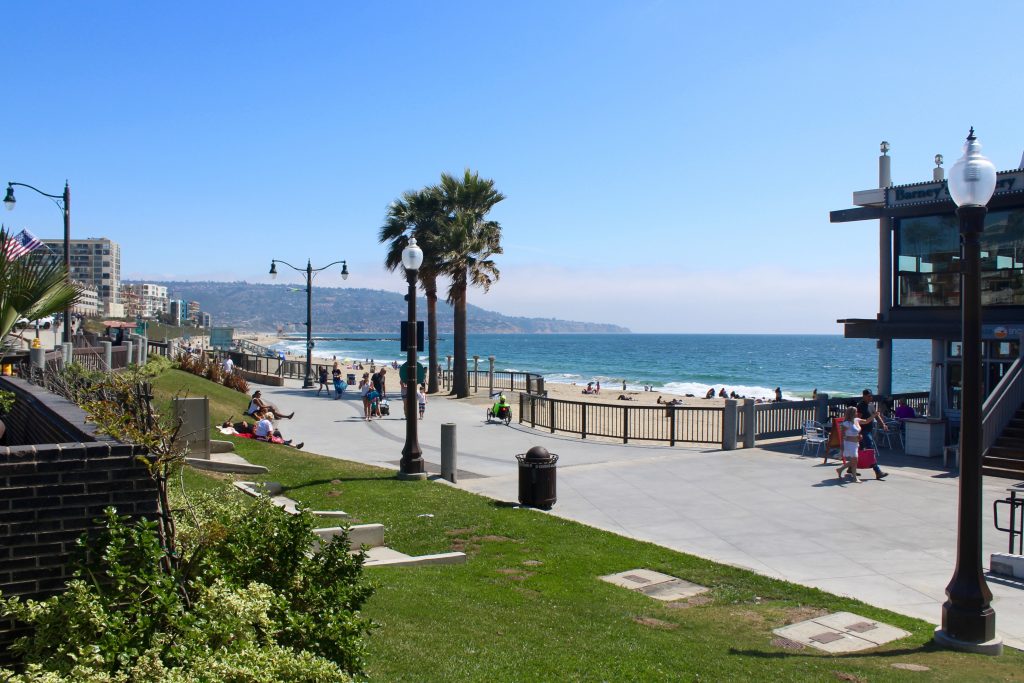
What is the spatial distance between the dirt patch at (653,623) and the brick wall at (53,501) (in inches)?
165

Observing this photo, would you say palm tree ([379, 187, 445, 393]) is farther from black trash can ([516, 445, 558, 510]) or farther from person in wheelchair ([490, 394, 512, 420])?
black trash can ([516, 445, 558, 510])

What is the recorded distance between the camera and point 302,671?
3.90m

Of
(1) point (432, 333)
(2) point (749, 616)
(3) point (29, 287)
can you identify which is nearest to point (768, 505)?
(2) point (749, 616)

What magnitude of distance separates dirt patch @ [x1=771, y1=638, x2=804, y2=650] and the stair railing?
11479 millimetres

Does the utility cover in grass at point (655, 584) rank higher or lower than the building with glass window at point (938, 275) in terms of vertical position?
lower

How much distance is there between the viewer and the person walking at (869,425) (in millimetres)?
15000

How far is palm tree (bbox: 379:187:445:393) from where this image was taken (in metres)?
35.2

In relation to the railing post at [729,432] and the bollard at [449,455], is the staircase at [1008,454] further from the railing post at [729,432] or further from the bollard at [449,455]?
the bollard at [449,455]

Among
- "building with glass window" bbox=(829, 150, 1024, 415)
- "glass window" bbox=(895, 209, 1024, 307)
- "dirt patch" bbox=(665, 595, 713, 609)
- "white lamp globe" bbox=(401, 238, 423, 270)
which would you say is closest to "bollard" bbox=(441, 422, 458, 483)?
"white lamp globe" bbox=(401, 238, 423, 270)

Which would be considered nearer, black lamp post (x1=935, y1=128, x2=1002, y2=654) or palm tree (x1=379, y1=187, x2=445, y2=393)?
black lamp post (x1=935, y1=128, x2=1002, y2=654)

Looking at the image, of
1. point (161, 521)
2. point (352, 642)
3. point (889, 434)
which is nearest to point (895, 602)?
point (352, 642)

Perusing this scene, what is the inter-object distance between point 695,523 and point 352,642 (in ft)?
25.6

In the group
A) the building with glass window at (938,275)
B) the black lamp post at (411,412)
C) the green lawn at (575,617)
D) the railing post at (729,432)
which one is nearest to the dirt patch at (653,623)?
the green lawn at (575,617)

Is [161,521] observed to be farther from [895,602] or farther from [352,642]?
[895,602]
